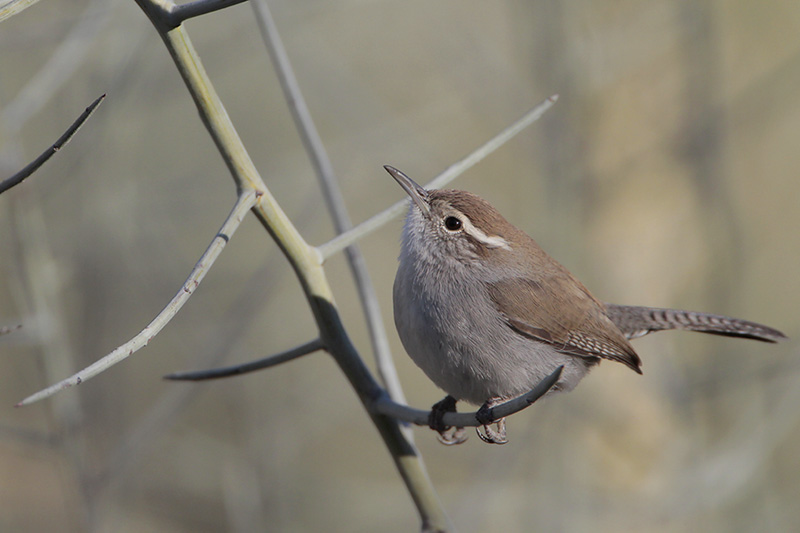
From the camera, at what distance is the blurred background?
3.65 meters

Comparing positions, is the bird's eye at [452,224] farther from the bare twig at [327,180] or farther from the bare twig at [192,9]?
the bare twig at [192,9]

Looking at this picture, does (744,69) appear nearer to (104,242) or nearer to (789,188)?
(789,188)

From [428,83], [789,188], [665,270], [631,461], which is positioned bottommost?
[631,461]

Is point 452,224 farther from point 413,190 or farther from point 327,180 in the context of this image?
point 327,180

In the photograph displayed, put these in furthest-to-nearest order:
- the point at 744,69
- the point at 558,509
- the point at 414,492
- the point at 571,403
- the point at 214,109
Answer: the point at 744,69, the point at 571,403, the point at 558,509, the point at 414,492, the point at 214,109

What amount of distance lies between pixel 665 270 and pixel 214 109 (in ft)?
18.4

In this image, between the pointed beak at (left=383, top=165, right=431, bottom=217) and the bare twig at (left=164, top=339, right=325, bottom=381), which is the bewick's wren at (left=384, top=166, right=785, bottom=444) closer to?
the pointed beak at (left=383, top=165, right=431, bottom=217)

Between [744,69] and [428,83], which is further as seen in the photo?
[428,83]

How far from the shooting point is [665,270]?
6.38 meters

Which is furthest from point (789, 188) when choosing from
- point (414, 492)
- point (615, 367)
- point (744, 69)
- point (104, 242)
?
point (414, 492)

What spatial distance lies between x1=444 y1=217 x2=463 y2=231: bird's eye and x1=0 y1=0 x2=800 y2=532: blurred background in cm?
67

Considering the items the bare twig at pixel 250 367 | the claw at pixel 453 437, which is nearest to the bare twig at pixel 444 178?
the bare twig at pixel 250 367

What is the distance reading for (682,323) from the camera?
316 centimetres

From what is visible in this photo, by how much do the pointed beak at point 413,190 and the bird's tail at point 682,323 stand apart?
1.07 metres
